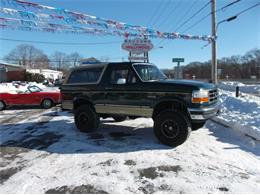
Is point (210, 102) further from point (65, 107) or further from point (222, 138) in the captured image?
point (65, 107)

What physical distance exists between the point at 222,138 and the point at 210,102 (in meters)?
1.23

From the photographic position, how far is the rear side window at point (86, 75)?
7094mm

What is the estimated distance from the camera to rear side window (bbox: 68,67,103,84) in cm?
709

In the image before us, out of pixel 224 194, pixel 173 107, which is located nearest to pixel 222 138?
pixel 173 107

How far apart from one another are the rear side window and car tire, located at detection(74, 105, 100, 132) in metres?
0.82

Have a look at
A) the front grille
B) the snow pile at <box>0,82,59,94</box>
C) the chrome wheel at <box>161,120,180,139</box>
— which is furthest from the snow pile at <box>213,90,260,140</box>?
the snow pile at <box>0,82,59,94</box>

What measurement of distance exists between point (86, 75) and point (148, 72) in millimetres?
1978

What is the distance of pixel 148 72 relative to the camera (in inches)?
261

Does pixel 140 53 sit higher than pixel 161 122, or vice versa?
pixel 140 53

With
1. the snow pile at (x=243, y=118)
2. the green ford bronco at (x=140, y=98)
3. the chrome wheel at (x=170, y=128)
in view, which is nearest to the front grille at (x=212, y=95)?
the green ford bronco at (x=140, y=98)

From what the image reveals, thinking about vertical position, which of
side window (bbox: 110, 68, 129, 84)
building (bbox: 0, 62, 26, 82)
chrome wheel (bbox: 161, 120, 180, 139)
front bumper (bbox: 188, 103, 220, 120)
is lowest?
chrome wheel (bbox: 161, 120, 180, 139)

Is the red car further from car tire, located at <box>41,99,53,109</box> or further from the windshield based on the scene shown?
the windshield

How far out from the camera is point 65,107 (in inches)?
308

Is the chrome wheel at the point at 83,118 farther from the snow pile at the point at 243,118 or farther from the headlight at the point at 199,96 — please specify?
the snow pile at the point at 243,118
